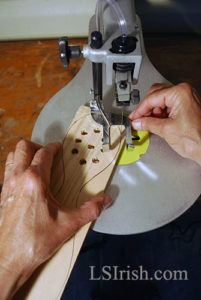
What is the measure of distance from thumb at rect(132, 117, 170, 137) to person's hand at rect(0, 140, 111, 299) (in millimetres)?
248

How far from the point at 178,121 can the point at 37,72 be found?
0.69 meters

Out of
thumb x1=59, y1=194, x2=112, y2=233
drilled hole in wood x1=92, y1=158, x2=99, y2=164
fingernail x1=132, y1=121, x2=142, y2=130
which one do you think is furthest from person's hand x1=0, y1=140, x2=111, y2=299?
fingernail x1=132, y1=121, x2=142, y2=130

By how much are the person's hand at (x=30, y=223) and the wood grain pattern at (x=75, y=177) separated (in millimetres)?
41

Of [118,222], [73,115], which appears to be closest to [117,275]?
[118,222]

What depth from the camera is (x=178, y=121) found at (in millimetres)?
642

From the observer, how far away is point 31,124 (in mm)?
907

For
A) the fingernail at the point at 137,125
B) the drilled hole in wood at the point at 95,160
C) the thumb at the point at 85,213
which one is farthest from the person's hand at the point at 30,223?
the fingernail at the point at 137,125

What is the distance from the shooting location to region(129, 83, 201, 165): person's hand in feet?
2.07

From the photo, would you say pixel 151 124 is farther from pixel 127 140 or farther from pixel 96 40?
pixel 96 40

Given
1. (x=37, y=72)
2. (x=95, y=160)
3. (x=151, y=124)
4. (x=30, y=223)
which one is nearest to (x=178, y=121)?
(x=151, y=124)

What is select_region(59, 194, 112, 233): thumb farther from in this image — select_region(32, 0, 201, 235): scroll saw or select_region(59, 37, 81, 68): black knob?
select_region(59, 37, 81, 68): black knob

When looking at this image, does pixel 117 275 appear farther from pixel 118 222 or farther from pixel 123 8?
pixel 123 8

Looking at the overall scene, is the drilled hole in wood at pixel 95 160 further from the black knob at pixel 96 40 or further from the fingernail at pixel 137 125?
the black knob at pixel 96 40

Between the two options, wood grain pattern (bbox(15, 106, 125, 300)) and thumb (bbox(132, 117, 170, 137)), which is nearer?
wood grain pattern (bbox(15, 106, 125, 300))
